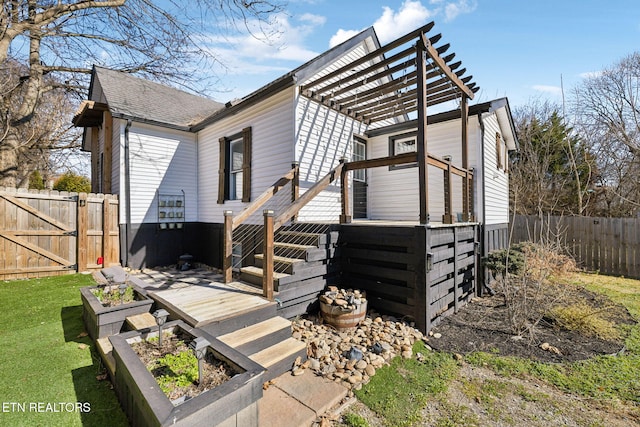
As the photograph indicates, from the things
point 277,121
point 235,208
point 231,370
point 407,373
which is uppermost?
point 277,121

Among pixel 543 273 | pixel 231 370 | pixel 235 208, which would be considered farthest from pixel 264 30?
pixel 543 273

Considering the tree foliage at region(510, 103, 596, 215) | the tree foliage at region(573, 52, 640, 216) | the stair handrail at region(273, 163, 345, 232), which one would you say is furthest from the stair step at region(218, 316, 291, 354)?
the tree foliage at region(573, 52, 640, 216)

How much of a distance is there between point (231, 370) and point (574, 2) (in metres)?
8.56

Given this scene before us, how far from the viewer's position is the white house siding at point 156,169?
26.2 feet

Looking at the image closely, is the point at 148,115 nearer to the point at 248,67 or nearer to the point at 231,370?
the point at 248,67

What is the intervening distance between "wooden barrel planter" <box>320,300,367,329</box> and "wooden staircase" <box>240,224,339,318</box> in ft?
1.32

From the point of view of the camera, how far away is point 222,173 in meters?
7.89

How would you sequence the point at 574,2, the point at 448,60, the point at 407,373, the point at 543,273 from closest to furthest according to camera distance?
the point at 407,373 → the point at 543,273 → the point at 448,60 → the point at 574,2

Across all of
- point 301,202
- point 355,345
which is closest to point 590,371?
point 355,345

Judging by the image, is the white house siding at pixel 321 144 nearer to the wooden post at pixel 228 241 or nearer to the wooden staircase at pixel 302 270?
the wooden staircase at pixel 302 270

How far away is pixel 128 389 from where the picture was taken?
2260 millimetres

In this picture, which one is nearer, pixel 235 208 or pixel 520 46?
pixel 520 46

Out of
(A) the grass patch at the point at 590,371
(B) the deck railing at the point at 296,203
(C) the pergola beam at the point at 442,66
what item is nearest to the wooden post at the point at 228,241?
(B) the deck railing at the point at 296,203

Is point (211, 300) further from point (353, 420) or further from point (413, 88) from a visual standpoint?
point (413, 88)
